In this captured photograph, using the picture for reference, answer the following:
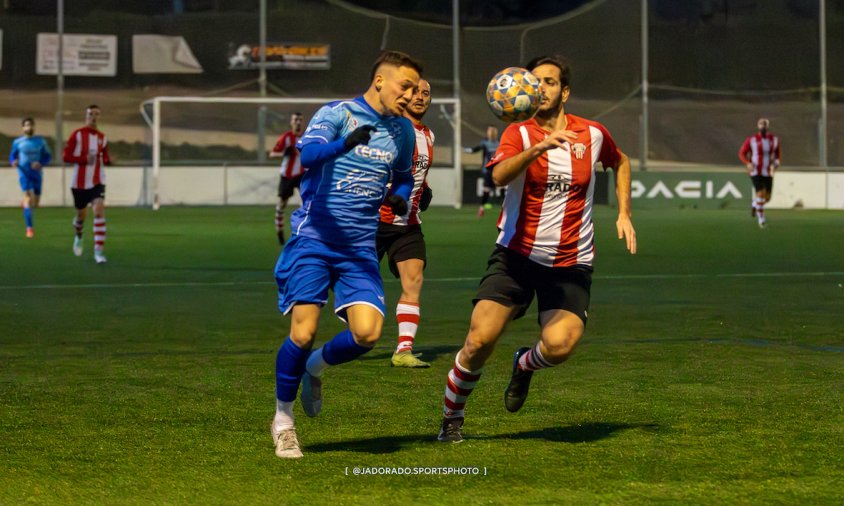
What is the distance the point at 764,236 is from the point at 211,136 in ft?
57.4

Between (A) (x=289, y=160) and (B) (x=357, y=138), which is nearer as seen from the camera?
(B) (x=357, y=138)

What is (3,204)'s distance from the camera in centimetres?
3497

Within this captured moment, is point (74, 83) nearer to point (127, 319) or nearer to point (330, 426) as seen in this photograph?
point (127, 319)

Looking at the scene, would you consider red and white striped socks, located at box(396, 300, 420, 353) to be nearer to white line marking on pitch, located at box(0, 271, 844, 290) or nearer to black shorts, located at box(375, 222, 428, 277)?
black shorts, located at box(375, 222, 428, 277)

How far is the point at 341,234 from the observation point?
6.39 metres

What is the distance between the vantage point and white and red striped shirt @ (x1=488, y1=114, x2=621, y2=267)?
655 cm

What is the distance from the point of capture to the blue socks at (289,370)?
6230 millimetres

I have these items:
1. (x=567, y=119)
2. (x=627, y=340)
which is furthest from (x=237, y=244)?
(x=567, y=119)

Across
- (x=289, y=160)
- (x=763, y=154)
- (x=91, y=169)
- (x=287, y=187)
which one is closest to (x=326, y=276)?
(x=91, y=169)

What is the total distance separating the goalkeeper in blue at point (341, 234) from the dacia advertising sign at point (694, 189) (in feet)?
95.3

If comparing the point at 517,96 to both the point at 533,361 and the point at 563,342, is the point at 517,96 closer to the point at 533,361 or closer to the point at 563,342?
the point at 563,342

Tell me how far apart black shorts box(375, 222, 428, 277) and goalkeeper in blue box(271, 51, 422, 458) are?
3.05 metres

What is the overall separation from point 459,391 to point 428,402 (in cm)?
121

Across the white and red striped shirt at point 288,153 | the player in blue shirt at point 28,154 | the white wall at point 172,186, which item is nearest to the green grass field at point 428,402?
the white and red striped shirt at point 288,153
